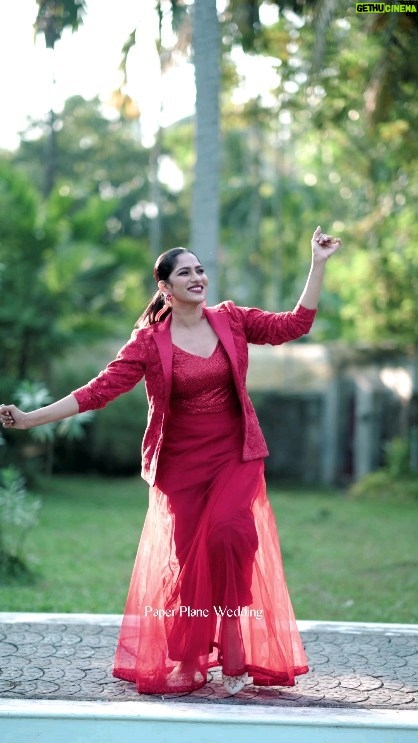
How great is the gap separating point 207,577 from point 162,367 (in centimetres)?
86

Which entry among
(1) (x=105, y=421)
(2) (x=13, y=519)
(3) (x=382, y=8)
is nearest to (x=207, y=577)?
(2) (x=13, y=519)

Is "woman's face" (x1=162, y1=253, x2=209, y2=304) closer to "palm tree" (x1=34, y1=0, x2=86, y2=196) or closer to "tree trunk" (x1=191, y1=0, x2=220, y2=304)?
"tree trunk" (x1=191, y1=0, x2=220, y2=304)

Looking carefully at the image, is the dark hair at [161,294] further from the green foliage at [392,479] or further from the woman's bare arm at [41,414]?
the green foliage at [392,479]

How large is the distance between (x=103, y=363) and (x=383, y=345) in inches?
164

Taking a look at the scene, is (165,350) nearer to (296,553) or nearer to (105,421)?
(296,553)

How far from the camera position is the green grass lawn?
692 centimetres

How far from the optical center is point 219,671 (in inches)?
185

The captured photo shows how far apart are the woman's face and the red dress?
0.72 ft

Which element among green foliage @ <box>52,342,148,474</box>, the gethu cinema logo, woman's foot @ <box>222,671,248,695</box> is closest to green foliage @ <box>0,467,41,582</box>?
woman's foot @ <box>222,671,248,695</box>

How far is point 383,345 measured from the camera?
15.9 metres

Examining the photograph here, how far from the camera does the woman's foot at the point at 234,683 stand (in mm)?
4214

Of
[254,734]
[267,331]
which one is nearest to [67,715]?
[254,734]

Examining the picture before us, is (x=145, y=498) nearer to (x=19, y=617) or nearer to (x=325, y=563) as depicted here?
(x=325, y=563)

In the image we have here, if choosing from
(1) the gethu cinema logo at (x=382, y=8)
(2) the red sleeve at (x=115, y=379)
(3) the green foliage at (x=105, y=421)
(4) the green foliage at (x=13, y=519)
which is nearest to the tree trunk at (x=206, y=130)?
(1) the gethu cinema logo at (x=382, y=8)
